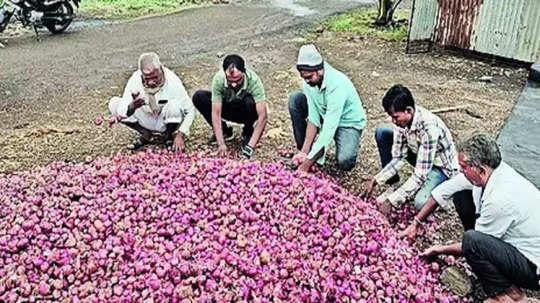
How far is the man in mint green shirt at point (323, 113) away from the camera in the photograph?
11.5 ft

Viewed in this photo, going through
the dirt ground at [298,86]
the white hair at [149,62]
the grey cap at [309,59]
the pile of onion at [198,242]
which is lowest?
the dirt ground at [298,86]

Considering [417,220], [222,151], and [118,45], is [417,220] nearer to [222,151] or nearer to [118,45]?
[222,151]

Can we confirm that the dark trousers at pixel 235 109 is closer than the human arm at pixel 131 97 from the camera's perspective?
No

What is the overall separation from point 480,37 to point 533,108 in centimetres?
228

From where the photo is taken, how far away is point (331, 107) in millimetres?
3568

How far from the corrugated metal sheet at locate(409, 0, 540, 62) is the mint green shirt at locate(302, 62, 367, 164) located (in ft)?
13.2

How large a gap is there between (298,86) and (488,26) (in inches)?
113

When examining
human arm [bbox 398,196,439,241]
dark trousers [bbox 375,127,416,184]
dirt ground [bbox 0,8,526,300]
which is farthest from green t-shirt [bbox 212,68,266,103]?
human arm [bbox 398,196,439,241]

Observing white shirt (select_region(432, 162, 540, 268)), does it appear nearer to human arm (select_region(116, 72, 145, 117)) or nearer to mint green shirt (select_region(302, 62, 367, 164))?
mint green shirt (select_region(302, 62, 367, 164))

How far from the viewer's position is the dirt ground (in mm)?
4312

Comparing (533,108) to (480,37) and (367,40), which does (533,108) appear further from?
(367,40)

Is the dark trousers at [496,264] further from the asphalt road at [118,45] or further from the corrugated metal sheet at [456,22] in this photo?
the corrugated metal sheet at [456,22]

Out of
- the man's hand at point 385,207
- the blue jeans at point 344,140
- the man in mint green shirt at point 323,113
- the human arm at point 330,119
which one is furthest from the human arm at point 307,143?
the man's hand at point 385,207

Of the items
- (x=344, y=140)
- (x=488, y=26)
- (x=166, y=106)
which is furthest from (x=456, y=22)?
(x=166, y=106)
